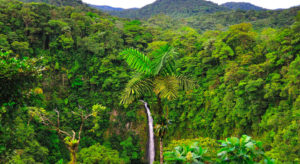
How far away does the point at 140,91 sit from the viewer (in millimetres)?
4957

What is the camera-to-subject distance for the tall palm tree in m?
4.86

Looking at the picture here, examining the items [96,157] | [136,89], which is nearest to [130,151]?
[96,157]

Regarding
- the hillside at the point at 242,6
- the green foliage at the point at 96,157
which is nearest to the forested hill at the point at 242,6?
the hillside at the point at 242,6

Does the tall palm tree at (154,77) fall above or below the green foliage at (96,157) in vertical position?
above

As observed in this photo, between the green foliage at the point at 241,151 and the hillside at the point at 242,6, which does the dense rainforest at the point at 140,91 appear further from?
the hillside at the point at 242,6

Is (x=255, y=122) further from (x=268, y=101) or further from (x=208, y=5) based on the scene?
(x=208, y=5)

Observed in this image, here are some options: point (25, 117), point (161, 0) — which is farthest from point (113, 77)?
point (161, 0)

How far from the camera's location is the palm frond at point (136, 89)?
4.86 metres

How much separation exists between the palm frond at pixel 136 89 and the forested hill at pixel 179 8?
5766 cm

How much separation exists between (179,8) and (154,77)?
225ft

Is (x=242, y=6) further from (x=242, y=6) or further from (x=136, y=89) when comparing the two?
(x=136, y=89)

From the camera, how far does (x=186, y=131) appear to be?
52.4ft

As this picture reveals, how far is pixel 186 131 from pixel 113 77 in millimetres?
9619

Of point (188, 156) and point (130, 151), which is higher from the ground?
point (188, 156)
